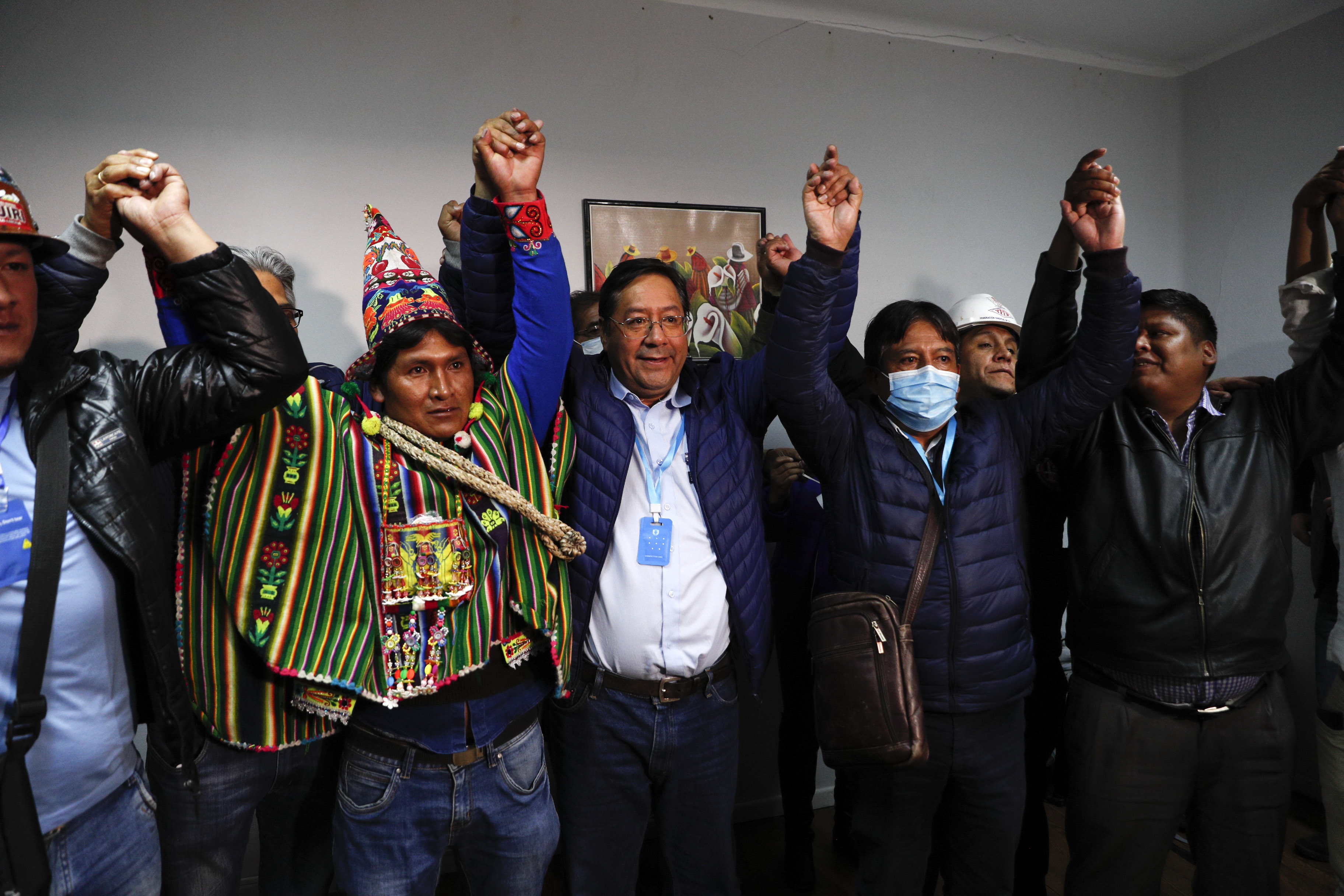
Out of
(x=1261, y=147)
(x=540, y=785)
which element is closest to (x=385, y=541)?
(x=540, y=785)

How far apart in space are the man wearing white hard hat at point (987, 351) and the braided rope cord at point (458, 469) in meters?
1.49

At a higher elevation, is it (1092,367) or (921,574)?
(1092,367)

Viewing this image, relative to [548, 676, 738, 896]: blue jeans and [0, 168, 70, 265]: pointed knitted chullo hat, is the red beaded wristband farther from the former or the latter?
[548, 676, 738, 896]: blue jeans

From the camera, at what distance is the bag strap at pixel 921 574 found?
191 cm

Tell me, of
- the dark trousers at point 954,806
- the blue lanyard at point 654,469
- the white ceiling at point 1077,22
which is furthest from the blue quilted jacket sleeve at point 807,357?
the white ceiling at point 1077,22

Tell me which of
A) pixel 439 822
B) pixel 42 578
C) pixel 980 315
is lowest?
pixel 439 822

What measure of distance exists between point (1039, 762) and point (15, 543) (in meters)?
2.62

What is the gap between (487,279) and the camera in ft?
5.81

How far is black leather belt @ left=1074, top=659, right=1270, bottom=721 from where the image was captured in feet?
6.45

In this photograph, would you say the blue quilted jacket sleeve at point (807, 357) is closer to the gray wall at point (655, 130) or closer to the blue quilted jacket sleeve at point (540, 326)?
the blue quilted jacket sleeve at point (540, 326)

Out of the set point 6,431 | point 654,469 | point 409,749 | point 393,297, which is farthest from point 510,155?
point 409,749

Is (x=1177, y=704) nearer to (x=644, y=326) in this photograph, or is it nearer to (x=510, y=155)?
(x=644, y=326)

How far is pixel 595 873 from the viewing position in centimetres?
188

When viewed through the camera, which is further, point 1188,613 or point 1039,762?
point 1039,762
